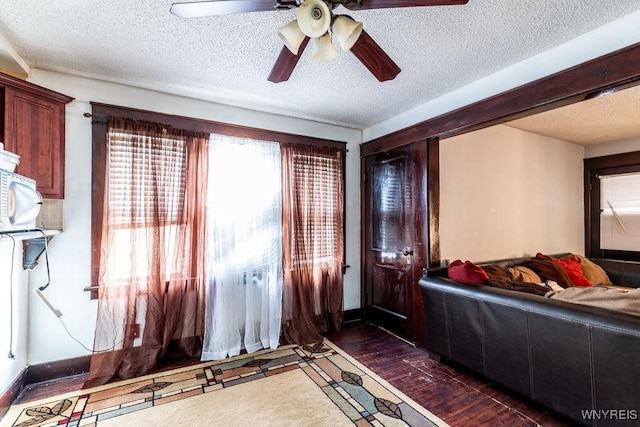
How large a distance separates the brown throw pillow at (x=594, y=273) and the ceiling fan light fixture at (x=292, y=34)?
450 cm

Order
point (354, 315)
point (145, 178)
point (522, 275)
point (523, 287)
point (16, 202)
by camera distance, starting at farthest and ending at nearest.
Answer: point (354, 315) < point (522, 275) < point (145, 178) < point (523, 287) < point (16, 202)

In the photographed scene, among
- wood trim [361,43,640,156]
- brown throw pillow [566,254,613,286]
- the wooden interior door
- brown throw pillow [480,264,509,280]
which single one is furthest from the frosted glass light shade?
brown throw pillow [566,254,613,286]

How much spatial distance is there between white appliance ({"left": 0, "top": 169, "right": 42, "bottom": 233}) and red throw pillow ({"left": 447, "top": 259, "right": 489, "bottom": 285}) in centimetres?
298

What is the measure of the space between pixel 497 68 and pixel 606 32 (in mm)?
620

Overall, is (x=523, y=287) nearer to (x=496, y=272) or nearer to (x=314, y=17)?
(x=496, y=272)

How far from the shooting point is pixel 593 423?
1604mm

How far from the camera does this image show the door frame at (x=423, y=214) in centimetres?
285

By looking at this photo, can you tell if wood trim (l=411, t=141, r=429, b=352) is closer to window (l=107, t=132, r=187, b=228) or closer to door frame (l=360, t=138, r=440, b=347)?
door frame (l=360, t=138, r=440, b=347)

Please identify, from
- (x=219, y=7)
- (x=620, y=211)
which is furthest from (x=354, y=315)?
(x=620, y=211)

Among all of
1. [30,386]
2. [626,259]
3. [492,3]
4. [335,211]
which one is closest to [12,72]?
[30,386]

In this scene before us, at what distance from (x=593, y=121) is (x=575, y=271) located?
73.9 inches

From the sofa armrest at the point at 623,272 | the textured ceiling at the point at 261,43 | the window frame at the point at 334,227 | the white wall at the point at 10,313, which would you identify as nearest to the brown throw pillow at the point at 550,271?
the sofa armrest at the point at 623,272

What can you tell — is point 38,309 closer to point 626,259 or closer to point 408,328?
point 408,328

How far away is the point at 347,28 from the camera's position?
4.34ft
